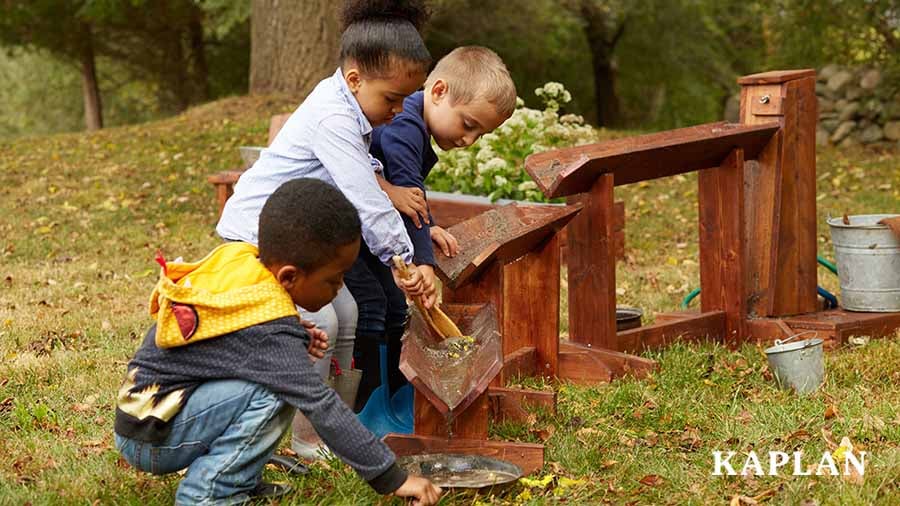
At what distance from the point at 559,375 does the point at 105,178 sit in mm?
7591

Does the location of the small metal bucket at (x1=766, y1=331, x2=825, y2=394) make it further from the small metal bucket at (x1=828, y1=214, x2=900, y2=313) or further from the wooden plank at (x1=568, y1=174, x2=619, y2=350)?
the small metal bucket at (x1=828, y1=214, x2=900, y2=313)

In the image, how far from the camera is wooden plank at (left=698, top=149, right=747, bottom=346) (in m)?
5.23

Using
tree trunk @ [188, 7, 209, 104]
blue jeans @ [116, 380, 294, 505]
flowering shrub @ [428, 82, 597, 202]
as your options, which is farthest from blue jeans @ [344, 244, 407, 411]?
tree trunk @ [188, 7, 209, 104]

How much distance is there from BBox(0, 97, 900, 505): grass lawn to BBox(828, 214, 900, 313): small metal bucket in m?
0.41

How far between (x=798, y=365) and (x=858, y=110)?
35.6ft

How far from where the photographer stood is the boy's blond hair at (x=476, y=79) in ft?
12.5

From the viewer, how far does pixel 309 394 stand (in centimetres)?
284

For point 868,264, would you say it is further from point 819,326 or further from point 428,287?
point 428,287

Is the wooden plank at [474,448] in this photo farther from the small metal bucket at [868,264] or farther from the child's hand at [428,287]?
the small metal bucket at [868,264]

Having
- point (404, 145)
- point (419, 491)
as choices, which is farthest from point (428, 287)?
point (419, 491)

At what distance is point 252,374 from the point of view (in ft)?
9.41

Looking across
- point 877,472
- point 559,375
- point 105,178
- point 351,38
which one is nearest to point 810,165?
point 559,375

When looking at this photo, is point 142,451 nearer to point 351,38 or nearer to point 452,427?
point 452,427

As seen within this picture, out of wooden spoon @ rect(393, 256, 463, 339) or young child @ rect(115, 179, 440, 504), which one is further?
wooden spoon @ rect(393, 256, 463, 339)
